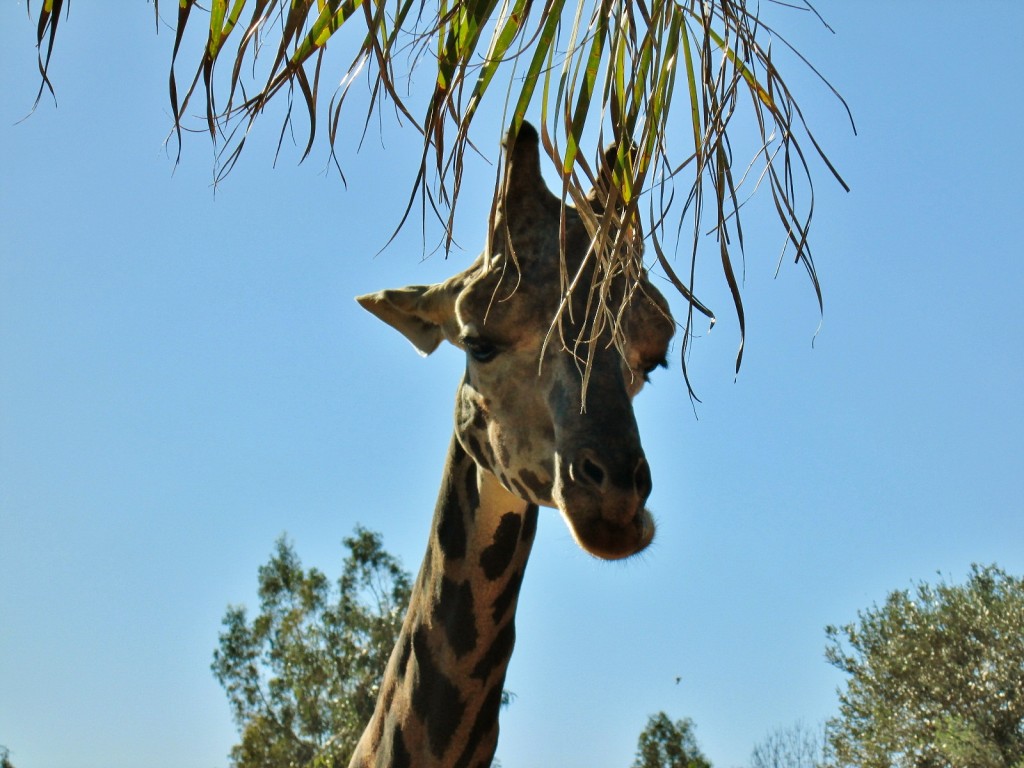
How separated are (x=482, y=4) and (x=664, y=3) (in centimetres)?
34

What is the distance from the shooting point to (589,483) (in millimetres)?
3045

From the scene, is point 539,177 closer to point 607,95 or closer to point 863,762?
point 607,95

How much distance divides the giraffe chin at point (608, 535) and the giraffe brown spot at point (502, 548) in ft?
2.57

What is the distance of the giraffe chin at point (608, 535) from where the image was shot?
2.96 m

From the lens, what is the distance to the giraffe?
3.43 metres

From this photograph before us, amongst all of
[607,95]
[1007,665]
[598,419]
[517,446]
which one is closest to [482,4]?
[607,95]

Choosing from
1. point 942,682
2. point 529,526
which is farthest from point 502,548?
point 942,682

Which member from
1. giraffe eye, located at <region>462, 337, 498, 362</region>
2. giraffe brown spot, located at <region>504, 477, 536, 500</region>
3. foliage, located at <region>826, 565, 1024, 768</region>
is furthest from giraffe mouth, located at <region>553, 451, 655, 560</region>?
foliage, located at <region>826, 565, 1024, 768</region>

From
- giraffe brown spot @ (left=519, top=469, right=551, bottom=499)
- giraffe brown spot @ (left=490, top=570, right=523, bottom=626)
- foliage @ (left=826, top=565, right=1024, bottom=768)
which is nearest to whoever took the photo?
giraffe brown spot @ (left=519, top=469, right=551, bottom=499)

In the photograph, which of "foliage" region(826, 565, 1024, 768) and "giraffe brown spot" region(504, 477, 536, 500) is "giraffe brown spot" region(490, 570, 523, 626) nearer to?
"giraffe brown spot" region(504, 477, 536, 500)

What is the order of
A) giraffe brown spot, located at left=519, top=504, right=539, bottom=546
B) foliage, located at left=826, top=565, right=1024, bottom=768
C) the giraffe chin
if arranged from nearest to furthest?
the giraffe chin
giraffe brown spot, located at left=519, top=504, right=539, bottom=546
foliage, located at left=826, top=565, right=1024, bottom=768

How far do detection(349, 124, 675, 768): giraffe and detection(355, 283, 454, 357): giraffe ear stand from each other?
0.76ft

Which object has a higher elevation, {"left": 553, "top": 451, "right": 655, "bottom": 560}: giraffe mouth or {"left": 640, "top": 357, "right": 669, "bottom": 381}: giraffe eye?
{"left": 640, "top": 357, "right": 669, "bottom": 381}: giraffe eye

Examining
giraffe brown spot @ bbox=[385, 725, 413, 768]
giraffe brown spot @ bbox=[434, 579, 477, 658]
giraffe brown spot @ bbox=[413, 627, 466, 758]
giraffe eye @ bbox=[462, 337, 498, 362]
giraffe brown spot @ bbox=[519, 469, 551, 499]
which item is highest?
giraffe eye @ bbox=[462, 337, 498, 362]
